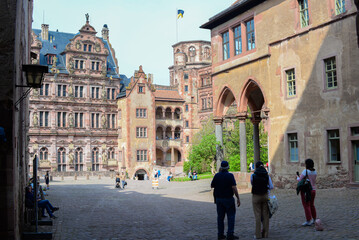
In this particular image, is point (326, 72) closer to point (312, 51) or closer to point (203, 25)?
point (312, 51)

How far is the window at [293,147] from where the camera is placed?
925 inches

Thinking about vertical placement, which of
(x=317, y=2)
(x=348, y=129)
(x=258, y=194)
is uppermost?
(x=317, y=2)

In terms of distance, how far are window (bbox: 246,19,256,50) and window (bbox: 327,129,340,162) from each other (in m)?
7.95

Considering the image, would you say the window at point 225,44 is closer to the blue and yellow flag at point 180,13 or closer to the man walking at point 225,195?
the man walking at point 225,195

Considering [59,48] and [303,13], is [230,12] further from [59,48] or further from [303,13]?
[59,48]

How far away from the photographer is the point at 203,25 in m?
30.4

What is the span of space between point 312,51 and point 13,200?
57.6 feet

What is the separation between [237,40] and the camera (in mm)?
28547

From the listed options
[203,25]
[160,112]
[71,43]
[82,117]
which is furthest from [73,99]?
[203,25]

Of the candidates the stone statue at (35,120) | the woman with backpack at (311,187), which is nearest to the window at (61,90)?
the stone statue at (35,120)

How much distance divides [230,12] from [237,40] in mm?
1783

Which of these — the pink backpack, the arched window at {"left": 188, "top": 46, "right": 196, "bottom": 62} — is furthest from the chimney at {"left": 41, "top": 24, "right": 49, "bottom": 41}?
the pink backpack

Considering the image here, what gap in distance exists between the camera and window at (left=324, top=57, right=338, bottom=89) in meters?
21.0

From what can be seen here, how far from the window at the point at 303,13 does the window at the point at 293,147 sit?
572 centimetres
